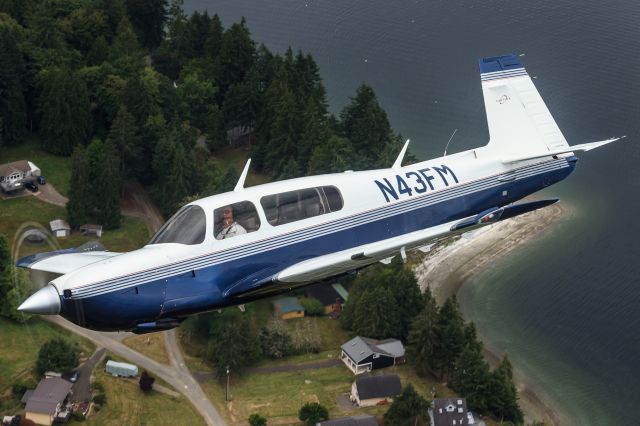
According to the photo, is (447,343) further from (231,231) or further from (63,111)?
(231,231)

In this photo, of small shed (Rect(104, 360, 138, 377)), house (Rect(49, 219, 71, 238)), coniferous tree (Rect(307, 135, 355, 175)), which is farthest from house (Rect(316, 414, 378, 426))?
house (Rect(49, 219, 71, 238))

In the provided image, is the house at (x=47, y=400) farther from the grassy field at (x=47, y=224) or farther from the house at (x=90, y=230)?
the house at (x=90, y=230)

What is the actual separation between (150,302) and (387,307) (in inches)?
1285

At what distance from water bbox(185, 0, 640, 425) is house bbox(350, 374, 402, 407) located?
9.56m

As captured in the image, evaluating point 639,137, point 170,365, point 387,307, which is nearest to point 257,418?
point 170,365

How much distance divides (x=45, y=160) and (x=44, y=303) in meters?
44.0

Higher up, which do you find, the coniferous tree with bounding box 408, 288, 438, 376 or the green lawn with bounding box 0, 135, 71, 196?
the green lawn with bounding box 0, 135, 71, 196

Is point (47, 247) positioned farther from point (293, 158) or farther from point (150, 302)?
point (150, 302)

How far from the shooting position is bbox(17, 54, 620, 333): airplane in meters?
23.3

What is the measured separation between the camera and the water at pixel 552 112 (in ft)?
191

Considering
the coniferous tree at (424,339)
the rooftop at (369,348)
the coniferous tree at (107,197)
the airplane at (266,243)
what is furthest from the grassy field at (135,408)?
the airplane at (266,243)

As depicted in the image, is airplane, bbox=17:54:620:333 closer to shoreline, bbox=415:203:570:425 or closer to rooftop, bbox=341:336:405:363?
rooftop, bbox=341:336:405:363

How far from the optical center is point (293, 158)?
65.6 meters

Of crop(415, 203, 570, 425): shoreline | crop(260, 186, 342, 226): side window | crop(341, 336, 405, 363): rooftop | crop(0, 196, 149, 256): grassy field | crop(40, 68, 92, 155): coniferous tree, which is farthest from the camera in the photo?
crop(40, 68, 92, 155): coniferous tree
